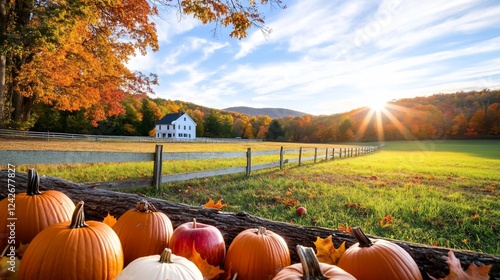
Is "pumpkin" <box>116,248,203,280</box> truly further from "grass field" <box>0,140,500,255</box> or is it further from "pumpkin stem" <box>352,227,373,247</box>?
"grass field" <box>0,140,500,255</box>

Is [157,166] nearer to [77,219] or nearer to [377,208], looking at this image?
[377,208]

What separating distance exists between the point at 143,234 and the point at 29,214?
72 centimetres

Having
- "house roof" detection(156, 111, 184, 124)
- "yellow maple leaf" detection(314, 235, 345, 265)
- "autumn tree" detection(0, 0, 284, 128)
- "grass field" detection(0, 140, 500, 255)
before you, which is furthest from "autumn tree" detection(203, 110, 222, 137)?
"yellow maple leaf" detection(314, 235, 345, 265)

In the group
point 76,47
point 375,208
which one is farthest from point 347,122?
point 375,208

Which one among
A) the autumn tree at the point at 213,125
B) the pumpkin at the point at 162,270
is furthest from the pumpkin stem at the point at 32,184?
the autumn tree at the point at 213,125

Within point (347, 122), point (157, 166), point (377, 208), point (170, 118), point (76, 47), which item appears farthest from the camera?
point (347, 122)

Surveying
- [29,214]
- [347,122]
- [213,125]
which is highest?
[347,122]

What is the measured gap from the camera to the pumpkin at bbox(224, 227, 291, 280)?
1.37 meters

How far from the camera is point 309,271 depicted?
97cm

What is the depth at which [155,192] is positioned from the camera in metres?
5.85

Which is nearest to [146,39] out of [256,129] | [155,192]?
[155,192]

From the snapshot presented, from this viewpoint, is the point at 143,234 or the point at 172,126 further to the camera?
the point at 172,126

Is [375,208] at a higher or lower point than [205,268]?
lower

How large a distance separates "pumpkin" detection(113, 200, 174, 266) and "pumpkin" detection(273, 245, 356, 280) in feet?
2.62
